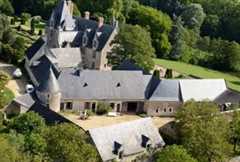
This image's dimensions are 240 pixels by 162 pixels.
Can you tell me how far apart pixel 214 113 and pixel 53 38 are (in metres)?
25.0

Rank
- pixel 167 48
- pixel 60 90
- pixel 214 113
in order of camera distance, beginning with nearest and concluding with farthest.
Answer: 1. pixel 214 113
2. pixel 60 90
3. pixel 167 48

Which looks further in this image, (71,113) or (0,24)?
(0,24)

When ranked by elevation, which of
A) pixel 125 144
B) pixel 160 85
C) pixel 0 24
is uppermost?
pixel 0 24

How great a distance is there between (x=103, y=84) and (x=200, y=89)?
880 cm

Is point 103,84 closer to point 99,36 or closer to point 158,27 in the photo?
point 99,36

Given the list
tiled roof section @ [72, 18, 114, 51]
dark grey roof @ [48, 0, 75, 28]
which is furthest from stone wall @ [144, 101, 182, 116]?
dark grey roof @ [48, 0, 75, 28]

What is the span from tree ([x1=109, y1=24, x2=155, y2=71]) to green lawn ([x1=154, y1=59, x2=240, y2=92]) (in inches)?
364

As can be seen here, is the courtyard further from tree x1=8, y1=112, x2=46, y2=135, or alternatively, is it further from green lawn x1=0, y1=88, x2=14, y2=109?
tree x1=8, y1=112, x2=46, y2=135

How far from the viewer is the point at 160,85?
170ft

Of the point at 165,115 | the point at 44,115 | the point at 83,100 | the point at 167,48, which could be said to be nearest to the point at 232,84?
the point at 167,48

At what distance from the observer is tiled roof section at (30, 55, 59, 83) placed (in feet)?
172

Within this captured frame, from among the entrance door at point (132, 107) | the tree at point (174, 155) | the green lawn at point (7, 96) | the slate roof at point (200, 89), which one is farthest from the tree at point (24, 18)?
the tree at point (174, 155)

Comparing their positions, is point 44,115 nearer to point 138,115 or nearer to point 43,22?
point 138,115

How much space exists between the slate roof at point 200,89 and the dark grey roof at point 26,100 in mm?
13130
